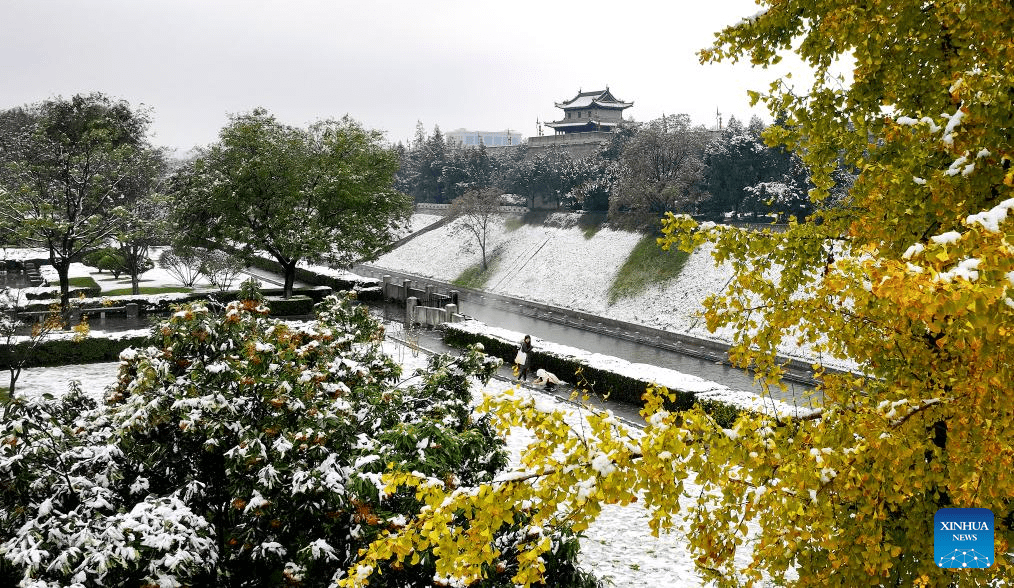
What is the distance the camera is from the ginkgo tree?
2.79 m

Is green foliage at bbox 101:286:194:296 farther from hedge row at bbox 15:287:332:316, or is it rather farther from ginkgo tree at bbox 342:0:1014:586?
ginkgo tree at bbox 342:0:1014:586

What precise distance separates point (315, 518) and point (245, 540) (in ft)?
1.93

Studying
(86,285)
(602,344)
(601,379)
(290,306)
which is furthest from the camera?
(86,285)

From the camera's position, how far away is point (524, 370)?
56.7ft

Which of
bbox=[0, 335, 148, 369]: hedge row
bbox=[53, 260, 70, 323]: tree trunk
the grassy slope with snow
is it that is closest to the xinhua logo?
bbox=[0, 335, 148, 369]: hedge row

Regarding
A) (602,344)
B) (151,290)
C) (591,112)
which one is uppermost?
(591,112)

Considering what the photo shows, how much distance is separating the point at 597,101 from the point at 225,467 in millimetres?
67417

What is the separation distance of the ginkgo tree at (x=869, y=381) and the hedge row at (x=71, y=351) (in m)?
16.0

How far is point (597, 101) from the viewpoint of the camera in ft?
227

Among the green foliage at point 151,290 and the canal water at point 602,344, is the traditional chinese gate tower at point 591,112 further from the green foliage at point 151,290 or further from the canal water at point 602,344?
the green foliage at point 151,290

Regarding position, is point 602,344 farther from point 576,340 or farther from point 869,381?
point 869,381

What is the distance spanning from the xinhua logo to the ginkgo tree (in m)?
0.08

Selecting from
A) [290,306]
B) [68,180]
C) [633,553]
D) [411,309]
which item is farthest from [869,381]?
[68,180]

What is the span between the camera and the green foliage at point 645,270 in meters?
36.1
